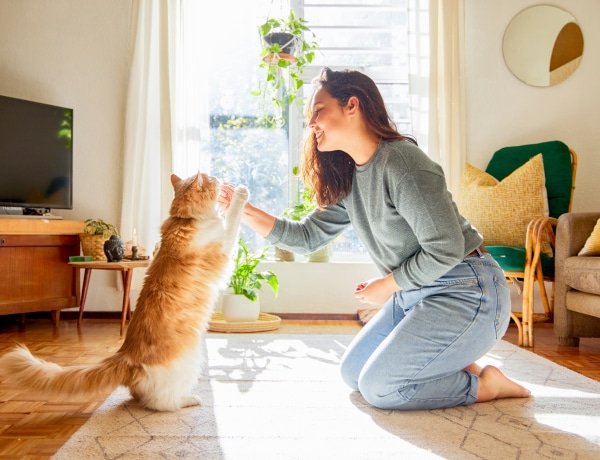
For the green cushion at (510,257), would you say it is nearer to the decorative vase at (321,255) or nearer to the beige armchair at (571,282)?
the beige armchair at (571,282)

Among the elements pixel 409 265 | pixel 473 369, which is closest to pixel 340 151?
pixel 409 265

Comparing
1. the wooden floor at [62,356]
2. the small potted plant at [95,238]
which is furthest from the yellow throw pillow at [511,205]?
the small potted plant at [95,238]

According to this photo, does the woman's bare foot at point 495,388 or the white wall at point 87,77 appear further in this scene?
the white wall at point 87,77

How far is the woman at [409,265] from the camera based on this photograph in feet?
4.93

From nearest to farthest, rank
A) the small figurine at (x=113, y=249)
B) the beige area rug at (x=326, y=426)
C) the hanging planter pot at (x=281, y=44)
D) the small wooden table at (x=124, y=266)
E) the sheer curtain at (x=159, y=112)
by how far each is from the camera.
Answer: the beige area rug at (x=326, y=426) → the small wooden table at (x=124, y=266) → the small figurine at (x=113, y=249) → the hanging planter pot at (x=281, y=44) → the sheer curtain at (x=159, y=112)

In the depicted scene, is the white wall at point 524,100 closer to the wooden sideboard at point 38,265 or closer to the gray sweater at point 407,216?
the gray sweater at point 407,216

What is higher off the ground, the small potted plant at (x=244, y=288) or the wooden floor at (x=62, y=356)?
the small potted plant at (x=244, y=288)

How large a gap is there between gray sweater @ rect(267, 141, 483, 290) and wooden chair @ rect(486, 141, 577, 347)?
1320 mm

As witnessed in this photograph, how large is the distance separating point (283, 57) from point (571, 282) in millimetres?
2124

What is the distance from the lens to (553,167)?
332 centimetres

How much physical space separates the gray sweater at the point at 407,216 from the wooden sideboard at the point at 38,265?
2.12 metres

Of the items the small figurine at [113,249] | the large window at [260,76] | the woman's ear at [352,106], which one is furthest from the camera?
the large window at [260,76]

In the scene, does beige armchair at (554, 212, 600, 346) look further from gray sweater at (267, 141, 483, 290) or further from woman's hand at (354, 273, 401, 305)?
woman's hand at (354, 273, 401, 305)

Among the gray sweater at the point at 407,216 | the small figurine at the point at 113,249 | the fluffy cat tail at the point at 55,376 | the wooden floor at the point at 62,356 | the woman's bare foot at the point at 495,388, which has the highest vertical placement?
the gray sweater at the point at 407,216
